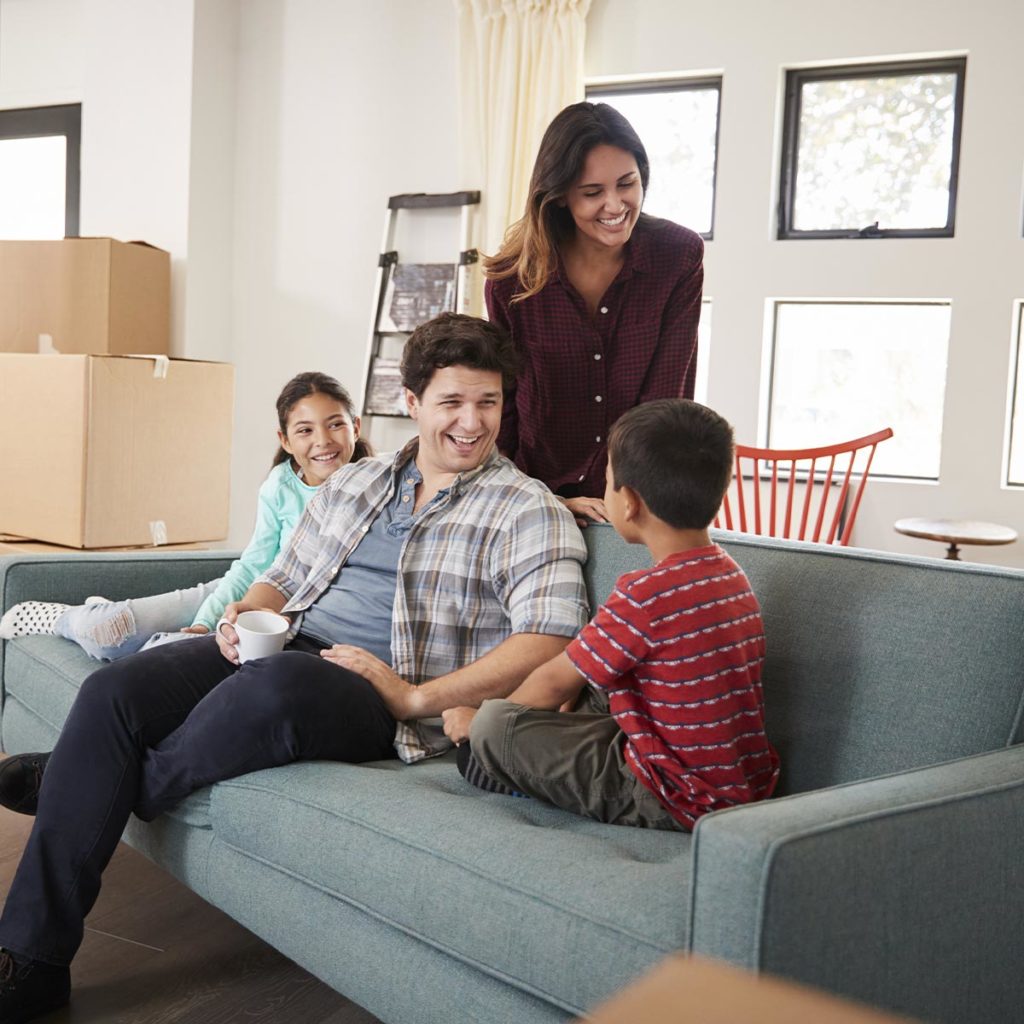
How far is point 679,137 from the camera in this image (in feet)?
14.5

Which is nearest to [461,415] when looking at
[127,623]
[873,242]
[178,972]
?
[127,623]

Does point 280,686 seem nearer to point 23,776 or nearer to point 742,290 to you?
point 23,776

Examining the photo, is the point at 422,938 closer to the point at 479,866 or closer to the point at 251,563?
the point at 479,866

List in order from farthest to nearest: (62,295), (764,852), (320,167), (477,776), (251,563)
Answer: (320,167), (62,295), (251,563), (477,776), (764,852)

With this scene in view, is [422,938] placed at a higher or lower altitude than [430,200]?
lower

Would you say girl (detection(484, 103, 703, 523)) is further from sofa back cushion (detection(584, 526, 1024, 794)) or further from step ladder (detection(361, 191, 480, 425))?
step ladder (detection(361, 191, 480, 425))

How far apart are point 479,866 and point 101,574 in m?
1.49

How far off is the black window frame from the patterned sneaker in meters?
3.07

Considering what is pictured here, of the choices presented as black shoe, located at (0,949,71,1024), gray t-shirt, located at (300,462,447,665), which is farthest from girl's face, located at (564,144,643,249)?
black shoe, located at (0,949,71,1024)

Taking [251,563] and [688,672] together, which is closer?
[688,672]

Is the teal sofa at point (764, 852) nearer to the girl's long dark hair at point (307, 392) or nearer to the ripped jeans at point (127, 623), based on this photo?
the ripped jeans at point (127, 623)

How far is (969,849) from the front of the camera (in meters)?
1.22

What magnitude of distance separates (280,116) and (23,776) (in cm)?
359

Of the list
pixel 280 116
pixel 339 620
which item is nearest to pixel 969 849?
pixel 339 620
